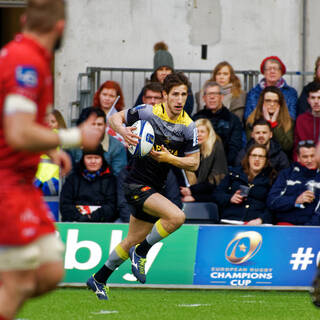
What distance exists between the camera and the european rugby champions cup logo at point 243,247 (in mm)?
10031

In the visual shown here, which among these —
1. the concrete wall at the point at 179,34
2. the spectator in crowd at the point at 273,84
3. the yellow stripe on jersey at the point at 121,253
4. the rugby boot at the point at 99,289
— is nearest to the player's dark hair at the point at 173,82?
the yellow stripe on jersey at the point at 121,253

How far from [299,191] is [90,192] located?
2.73 metres

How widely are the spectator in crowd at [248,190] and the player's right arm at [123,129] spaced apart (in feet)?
9.23

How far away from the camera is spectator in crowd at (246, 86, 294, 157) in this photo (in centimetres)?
1168

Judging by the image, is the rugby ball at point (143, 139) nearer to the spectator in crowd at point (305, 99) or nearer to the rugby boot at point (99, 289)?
the rugby boot at point (99, 289)

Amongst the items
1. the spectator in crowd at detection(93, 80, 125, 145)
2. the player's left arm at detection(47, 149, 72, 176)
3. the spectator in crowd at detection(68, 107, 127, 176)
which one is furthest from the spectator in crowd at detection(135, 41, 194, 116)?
the player's left arm at detection(47, 149, 72, 176)

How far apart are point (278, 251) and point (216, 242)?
752 millimetres

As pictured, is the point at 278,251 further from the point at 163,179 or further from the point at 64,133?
the point at 64,133

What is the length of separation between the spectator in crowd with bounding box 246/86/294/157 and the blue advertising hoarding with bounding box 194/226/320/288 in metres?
2.01

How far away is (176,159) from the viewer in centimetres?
833

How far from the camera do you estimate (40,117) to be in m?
4.70

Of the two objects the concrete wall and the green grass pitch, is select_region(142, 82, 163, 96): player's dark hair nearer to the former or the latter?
the green grass pitch

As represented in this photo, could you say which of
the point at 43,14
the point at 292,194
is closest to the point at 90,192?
the point at 292,194

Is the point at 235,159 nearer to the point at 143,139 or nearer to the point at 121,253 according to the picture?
the point at 121,253
